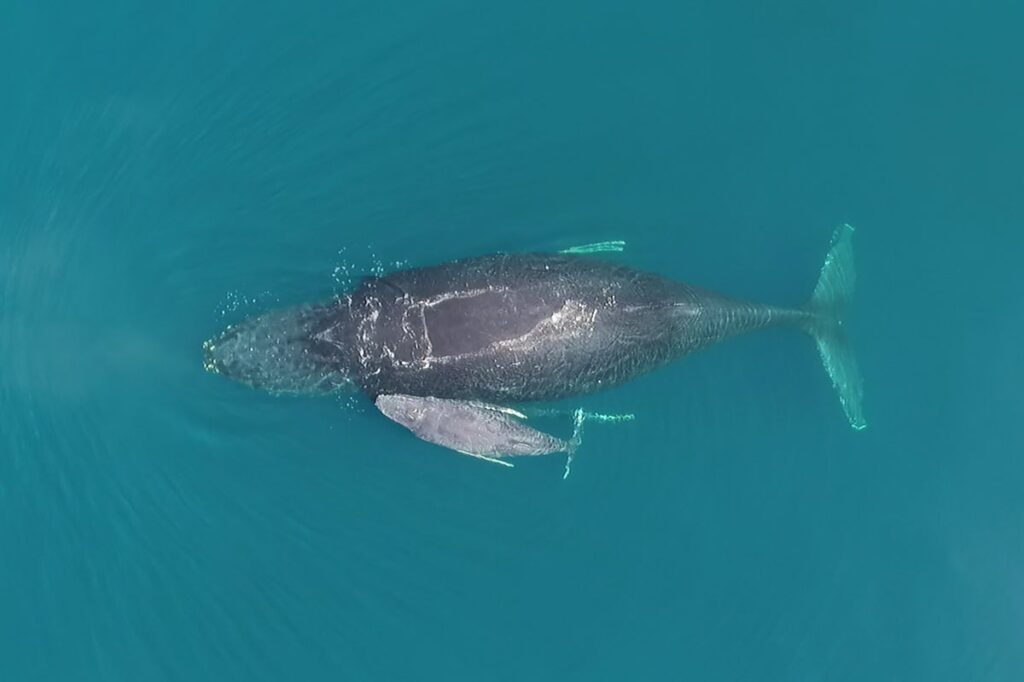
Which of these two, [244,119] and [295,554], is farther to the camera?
[244,119]

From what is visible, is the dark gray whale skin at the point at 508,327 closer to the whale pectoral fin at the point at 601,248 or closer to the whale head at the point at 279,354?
the whale head at the point at 279,354

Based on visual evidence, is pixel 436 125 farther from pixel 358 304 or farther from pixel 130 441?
pixel 130 441

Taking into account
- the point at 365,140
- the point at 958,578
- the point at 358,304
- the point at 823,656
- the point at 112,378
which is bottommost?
the point at 823,656

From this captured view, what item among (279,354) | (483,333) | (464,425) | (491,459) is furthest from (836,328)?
(279,354)

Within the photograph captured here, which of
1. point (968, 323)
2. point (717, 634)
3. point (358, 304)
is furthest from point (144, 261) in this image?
point (968, 323)

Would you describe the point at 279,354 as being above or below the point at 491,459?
above

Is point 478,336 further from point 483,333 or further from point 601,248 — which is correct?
point 601,248

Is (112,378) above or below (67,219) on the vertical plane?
below
